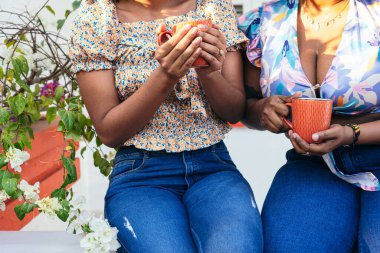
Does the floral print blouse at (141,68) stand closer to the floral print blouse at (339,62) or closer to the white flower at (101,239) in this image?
the floral print blouse at (339,62)

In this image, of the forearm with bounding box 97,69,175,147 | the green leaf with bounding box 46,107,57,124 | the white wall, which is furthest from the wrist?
the white wall

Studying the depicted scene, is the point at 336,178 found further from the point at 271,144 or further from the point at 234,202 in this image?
the point at 271,144

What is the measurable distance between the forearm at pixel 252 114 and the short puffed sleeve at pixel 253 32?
11 cm

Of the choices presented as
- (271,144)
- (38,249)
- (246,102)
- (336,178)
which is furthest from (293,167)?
(271,144)

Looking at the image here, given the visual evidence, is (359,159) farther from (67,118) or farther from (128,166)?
(67,118)

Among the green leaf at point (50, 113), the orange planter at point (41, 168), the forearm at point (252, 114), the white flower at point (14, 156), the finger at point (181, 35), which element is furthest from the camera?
the orange planter at point (41, 168)

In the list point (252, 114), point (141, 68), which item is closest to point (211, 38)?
point (141, 68)

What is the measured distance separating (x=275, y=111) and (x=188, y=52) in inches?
13.0

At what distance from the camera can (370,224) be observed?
1.39 m

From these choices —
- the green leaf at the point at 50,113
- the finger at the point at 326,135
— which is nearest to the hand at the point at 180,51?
the finger at the point at 326,135

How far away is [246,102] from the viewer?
1.69 metres

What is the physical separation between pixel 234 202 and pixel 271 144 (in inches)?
128

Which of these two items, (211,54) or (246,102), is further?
(246,102)

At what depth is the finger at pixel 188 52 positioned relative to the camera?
1307mm
